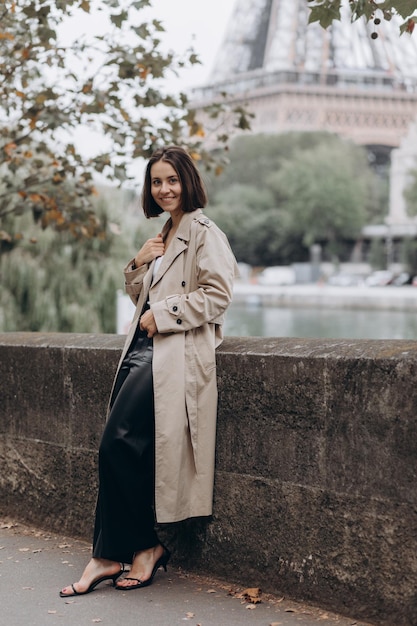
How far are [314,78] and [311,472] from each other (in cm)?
9473

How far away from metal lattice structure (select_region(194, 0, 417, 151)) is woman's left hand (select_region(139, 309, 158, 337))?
83.4 meters

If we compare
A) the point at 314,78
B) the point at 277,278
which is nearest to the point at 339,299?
the point at 277,278

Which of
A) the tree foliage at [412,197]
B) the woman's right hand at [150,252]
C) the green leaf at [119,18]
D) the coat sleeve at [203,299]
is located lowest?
the coat sleeve at [203,299]

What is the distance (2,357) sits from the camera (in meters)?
5.53

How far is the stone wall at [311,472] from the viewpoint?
143 inches

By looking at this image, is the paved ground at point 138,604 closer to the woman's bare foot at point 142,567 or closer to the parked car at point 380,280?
the woman's bare foot at point 142,567

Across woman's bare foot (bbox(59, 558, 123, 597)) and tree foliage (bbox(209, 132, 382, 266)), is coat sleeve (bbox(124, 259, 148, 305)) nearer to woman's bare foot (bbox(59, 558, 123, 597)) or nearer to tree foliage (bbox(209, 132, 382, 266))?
woman's bare foot (bbox(59, 558, 123, 597))

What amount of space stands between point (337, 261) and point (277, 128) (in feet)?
45.1

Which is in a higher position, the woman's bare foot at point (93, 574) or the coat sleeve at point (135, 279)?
the coat sleeve at point (135, 279)

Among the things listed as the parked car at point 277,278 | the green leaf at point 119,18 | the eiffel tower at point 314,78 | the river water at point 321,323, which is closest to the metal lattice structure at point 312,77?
the eiffel tower at point 314,78

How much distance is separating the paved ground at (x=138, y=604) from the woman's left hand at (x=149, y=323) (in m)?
1.05

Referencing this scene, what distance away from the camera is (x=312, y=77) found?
95.9m

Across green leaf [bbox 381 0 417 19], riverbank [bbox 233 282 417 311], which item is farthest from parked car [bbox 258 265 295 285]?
green leaf [bbox 381 0 417 19]

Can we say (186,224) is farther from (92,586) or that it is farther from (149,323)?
(92,586)
